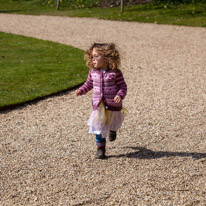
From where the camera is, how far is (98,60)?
16.4 feet

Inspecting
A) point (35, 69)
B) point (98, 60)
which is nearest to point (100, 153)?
point (98, 60)

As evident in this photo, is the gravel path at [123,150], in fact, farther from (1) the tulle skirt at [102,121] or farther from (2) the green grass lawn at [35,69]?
(2) the green grass lawn at [35,69]

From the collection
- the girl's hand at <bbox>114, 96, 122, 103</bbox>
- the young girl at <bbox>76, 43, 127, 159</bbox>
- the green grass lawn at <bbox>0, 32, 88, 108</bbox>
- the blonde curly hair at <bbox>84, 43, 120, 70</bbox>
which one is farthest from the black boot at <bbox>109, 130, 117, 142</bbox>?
the green grass lawn at <bbox>0, 32, 88, 108</bbox>

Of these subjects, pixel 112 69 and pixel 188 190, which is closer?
pixel 188 190

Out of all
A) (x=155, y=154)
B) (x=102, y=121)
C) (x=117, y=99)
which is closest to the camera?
(x=117, y=99)

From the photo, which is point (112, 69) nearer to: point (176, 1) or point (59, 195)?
point (59, 195)

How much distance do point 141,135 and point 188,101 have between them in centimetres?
201

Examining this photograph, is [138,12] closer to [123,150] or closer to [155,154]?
[123,150]

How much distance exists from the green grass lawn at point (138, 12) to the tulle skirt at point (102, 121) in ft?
41.3

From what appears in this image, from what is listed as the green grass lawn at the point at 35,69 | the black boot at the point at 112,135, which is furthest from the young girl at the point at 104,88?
the green grass lawn at the point at 35,69

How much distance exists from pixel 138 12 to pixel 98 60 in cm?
1540

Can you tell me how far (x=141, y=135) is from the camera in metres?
6.03

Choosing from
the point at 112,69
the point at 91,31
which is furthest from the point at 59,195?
the point at 91,31

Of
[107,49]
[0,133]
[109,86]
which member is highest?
[107,49]
